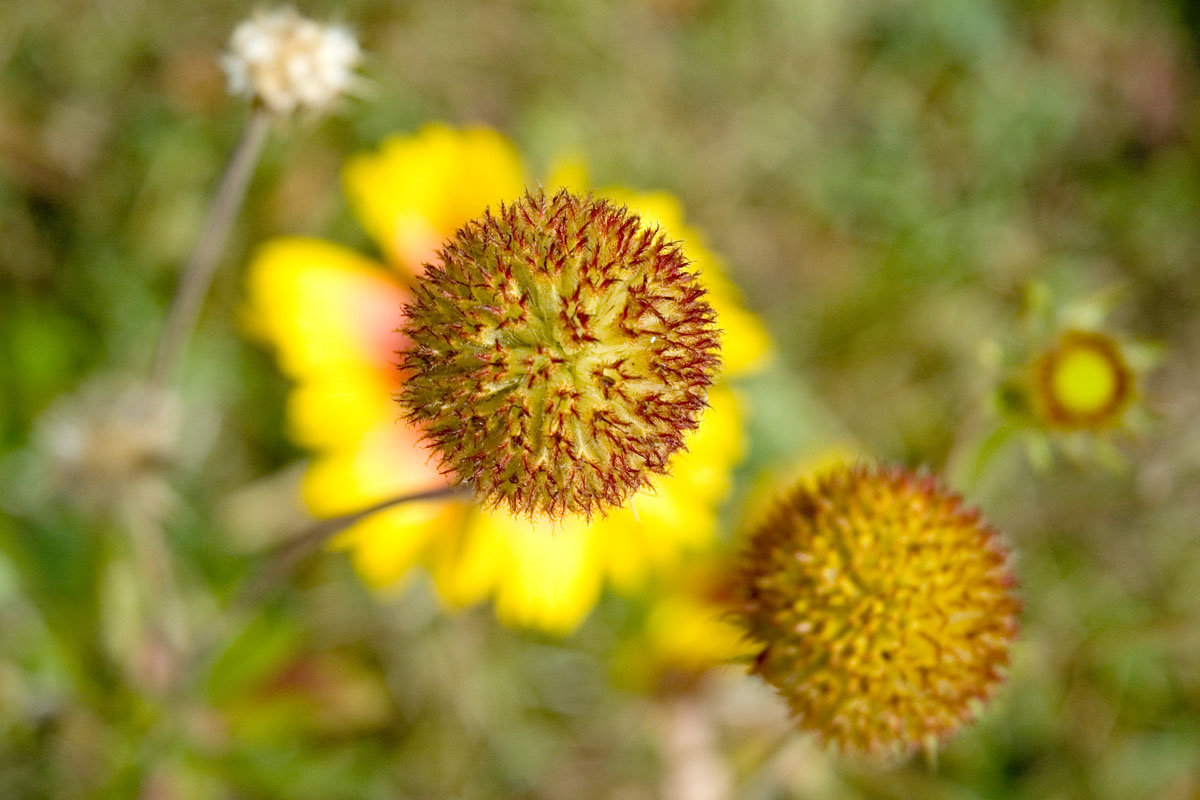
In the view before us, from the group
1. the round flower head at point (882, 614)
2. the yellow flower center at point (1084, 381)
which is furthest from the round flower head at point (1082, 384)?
the round flower head at point (882, 614)

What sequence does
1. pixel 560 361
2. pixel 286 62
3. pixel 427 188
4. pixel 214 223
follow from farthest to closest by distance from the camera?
pixel 427 188
pixel 214 223
pixel 286 62
pixel 560 361

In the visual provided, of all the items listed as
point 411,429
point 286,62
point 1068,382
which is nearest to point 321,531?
point 411,429

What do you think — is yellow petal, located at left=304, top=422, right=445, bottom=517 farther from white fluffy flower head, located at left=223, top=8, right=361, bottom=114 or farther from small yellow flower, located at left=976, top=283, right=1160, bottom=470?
small yellow flower, located at left=976, top=283, right=1160, bottom=470

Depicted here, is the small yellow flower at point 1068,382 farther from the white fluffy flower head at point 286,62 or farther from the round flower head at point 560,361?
the white fluffy flower head at point 286,62

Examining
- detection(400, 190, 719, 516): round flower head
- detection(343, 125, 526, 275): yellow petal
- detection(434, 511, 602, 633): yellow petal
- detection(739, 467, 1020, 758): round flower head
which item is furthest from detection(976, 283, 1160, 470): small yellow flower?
detection(343, 125, 526, 275): yellow petal

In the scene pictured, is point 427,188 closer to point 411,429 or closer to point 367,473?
point 411,429

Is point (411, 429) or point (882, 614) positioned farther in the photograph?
point (411, 429)

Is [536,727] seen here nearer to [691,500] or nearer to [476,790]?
[476,790]
